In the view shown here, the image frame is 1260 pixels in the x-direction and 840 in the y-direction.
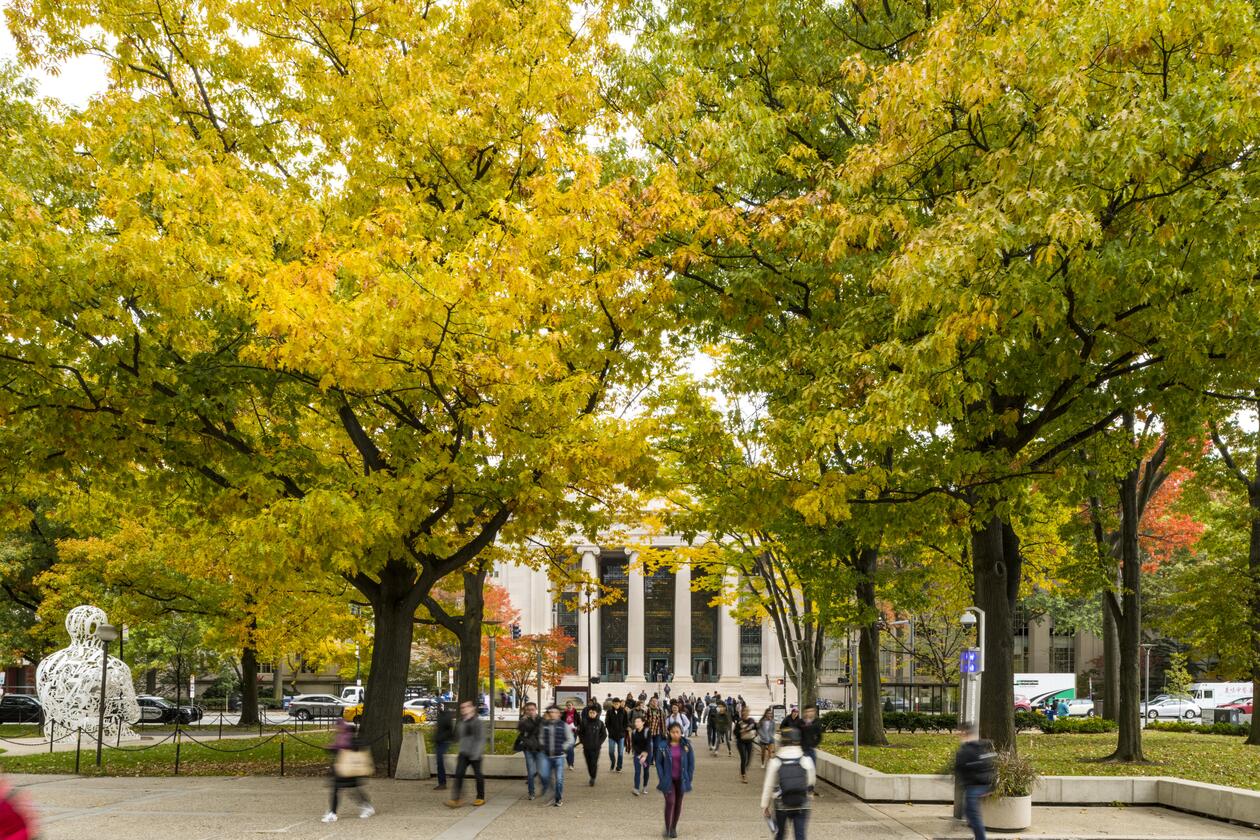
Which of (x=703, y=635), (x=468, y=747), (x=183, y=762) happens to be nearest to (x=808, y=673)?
(x=183, y=762)

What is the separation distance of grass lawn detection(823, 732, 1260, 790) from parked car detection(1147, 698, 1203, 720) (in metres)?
21.9

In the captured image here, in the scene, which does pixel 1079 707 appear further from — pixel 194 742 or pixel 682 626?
pixel 194 742

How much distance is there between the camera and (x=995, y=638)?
16.5m

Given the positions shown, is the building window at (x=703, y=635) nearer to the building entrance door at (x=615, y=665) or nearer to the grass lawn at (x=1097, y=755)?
the building entrance door at (x=615, y=665)

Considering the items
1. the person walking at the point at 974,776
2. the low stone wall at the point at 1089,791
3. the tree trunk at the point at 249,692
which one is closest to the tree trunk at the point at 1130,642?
the low stone wall at the point at 1089,791

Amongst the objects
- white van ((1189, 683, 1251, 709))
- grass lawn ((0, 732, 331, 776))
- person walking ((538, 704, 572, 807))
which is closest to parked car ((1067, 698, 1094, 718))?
white van ((1189, 683, 1251, 709))

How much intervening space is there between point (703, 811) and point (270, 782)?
7892 millimetres

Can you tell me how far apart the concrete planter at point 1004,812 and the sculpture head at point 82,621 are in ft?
79.6

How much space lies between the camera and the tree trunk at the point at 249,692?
40.6 metres

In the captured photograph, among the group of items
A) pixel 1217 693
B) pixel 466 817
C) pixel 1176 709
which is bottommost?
pixel 1176 709

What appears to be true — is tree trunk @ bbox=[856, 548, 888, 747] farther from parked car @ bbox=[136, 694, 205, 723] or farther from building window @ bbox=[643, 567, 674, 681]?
building window @ bbox=[643, 567, 674, 681]

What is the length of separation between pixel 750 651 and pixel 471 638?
68.0 metres

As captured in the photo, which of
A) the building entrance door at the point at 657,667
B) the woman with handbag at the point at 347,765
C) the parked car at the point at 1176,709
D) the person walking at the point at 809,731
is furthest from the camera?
the building entrance door at the point at 657,667

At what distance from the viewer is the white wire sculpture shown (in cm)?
2773
